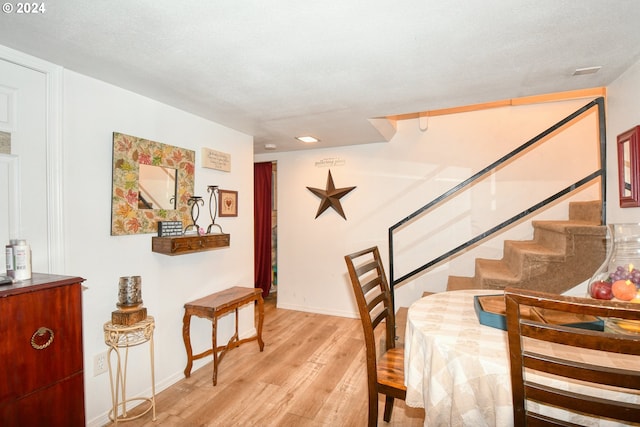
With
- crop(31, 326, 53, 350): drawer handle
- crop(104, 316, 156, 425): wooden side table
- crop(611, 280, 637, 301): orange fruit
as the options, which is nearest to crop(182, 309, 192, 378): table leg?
crop(104, 316, 156, 425): wooden side table

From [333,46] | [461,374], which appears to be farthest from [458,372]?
[333,46]

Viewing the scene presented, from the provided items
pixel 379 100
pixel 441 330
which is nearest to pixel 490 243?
pixel 379 100

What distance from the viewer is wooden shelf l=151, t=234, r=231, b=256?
2.17 m

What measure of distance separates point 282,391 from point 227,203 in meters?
1.67

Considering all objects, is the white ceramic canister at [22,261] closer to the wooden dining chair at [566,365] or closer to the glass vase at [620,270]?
the wooden dining chair at [566,365]

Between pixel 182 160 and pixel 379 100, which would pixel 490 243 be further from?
pixel 182 160

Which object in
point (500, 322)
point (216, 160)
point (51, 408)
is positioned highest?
point (216, 160)

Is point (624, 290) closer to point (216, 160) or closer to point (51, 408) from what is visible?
point (51, 408)

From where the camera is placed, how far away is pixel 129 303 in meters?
1.93

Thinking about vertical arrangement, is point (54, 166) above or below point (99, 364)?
above

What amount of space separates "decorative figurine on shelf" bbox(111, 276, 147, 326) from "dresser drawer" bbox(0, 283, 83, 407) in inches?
16.6

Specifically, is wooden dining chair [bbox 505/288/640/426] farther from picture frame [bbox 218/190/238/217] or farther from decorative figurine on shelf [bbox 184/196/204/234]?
picture frame [bbox 218/190/238/217]

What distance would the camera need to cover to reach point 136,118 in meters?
2.13

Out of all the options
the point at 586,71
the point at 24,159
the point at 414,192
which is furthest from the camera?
the point at 414,192
